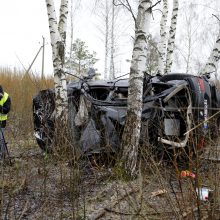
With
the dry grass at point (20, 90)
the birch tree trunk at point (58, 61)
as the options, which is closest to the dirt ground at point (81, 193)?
the birch tree trunk at point (58, 61)

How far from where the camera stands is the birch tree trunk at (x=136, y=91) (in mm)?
5246

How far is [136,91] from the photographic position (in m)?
5.29

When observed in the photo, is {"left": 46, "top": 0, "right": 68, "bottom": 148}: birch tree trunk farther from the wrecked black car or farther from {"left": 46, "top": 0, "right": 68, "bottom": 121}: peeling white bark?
the wrecked black car

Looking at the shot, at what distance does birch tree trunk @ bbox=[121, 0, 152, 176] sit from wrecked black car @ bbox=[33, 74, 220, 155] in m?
0.21

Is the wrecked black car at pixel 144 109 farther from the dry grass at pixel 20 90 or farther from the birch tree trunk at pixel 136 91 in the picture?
the dry grass at pixel 20 90

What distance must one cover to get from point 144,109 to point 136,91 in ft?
2.30

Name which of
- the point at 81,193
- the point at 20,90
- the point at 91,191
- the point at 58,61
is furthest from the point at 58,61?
the point at 20,90

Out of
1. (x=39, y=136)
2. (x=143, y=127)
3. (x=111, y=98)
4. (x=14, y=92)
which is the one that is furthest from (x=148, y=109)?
(x=14, y=92)

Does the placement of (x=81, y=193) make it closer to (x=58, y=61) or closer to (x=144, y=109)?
(x=144, y=109)

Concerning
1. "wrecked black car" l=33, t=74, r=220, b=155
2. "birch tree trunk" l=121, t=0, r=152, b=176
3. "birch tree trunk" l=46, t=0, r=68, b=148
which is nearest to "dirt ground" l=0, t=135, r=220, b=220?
"birch tree trunk" l=121, t=0, r=152, b=176

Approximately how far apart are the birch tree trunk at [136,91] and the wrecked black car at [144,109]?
0.68ft

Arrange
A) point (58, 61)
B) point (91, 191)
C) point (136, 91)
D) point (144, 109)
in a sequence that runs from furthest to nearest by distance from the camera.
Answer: point (58, 61) → point (144, 109) → point (136, 91) → point (91, 191)

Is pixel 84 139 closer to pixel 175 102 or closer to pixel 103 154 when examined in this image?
pixel 103 154

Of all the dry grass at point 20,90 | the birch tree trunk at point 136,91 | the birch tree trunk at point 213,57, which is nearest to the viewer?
the birch tree trunk at point 136,91
